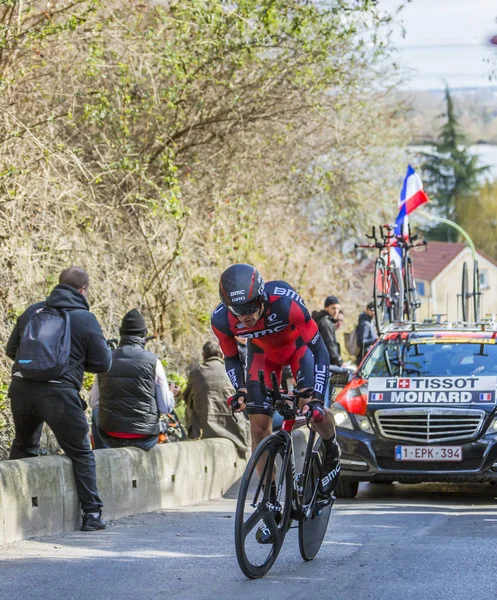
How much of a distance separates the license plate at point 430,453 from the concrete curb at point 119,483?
2156 mm

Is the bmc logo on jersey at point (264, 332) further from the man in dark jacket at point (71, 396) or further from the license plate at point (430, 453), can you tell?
the license plate at point (430, 453)

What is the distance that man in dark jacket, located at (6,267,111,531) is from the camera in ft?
28.9

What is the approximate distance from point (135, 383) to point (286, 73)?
8.74 meters

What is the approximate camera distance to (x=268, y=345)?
7848mm

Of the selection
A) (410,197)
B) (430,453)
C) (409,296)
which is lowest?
(430,453)

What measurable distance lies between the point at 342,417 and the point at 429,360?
4.28 ft

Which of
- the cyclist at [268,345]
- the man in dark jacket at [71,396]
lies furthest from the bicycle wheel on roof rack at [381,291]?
the cyclist at [268,345]

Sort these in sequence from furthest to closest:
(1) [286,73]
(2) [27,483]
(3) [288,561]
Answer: (1) [286,73] → (2) [27,483] → (3) [288,561]

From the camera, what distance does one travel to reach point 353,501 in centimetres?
1147

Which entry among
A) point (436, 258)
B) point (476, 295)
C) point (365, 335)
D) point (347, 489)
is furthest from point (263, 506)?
point (436, 258)

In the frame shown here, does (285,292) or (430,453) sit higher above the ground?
(285,292)

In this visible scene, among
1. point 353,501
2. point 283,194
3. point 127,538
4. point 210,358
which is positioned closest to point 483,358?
A: point 353,501

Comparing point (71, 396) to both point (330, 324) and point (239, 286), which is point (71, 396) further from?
point (330, 324)

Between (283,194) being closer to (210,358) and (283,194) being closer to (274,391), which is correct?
(210,358)
